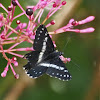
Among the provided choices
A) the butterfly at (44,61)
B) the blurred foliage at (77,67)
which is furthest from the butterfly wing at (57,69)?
the blurred foliage at (77,67)

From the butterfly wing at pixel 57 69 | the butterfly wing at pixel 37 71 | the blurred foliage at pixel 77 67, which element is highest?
the butterfly wing at pixel 37 71

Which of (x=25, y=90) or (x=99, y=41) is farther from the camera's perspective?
(x=99, y=41)

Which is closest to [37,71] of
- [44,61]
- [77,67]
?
[44,61]

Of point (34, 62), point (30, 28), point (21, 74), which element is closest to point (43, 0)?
point (30, 28)

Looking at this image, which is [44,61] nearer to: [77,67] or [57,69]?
[57,69]

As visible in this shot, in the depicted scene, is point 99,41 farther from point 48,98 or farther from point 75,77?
point 48,98

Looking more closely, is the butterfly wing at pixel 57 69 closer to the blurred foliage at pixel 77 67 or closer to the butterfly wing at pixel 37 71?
the butterfly wing at pixel 37 71

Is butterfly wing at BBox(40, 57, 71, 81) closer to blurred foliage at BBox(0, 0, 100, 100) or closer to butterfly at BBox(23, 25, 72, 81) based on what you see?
butterfly at BBox(23, 25, 72, 81)

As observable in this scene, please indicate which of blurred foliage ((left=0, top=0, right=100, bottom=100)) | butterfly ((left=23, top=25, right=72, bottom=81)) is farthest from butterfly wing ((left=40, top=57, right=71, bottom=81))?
blurred foliage ((left=0, top=0, right=100, bottom=100))
